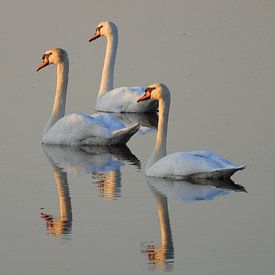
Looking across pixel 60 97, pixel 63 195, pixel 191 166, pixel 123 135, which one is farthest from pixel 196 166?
pixel 60 97

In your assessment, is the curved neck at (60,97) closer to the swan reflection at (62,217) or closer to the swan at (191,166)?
the swan at (191,166)

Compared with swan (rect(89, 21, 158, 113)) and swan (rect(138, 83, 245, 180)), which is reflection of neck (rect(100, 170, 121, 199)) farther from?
swan (rect(89, 21, 158, 113))

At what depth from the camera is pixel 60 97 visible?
2059cm

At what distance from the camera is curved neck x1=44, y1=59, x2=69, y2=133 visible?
20.2 metres

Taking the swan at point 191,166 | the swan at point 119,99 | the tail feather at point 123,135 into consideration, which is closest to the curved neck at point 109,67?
the swan at point 119,99

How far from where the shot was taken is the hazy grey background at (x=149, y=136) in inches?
529

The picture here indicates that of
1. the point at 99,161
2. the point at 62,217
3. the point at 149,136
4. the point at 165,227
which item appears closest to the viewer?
the point at 165,227

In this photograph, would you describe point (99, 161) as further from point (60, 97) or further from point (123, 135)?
point (60, 97)

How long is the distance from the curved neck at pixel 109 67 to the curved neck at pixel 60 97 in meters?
2.62

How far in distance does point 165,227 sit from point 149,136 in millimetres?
5892

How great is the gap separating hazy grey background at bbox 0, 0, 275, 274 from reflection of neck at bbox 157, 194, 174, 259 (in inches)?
3.2

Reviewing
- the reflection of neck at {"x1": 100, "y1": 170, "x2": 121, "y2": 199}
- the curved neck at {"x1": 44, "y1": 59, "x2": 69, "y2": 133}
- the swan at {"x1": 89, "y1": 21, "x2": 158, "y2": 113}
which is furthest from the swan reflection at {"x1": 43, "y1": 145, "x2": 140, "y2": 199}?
the swan at {"x1": 89, "y1": 21, "x2": 158, "y2": 113}

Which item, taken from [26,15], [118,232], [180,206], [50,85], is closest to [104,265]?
[118,232]

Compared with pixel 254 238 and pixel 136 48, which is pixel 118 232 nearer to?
pixel 254 238
